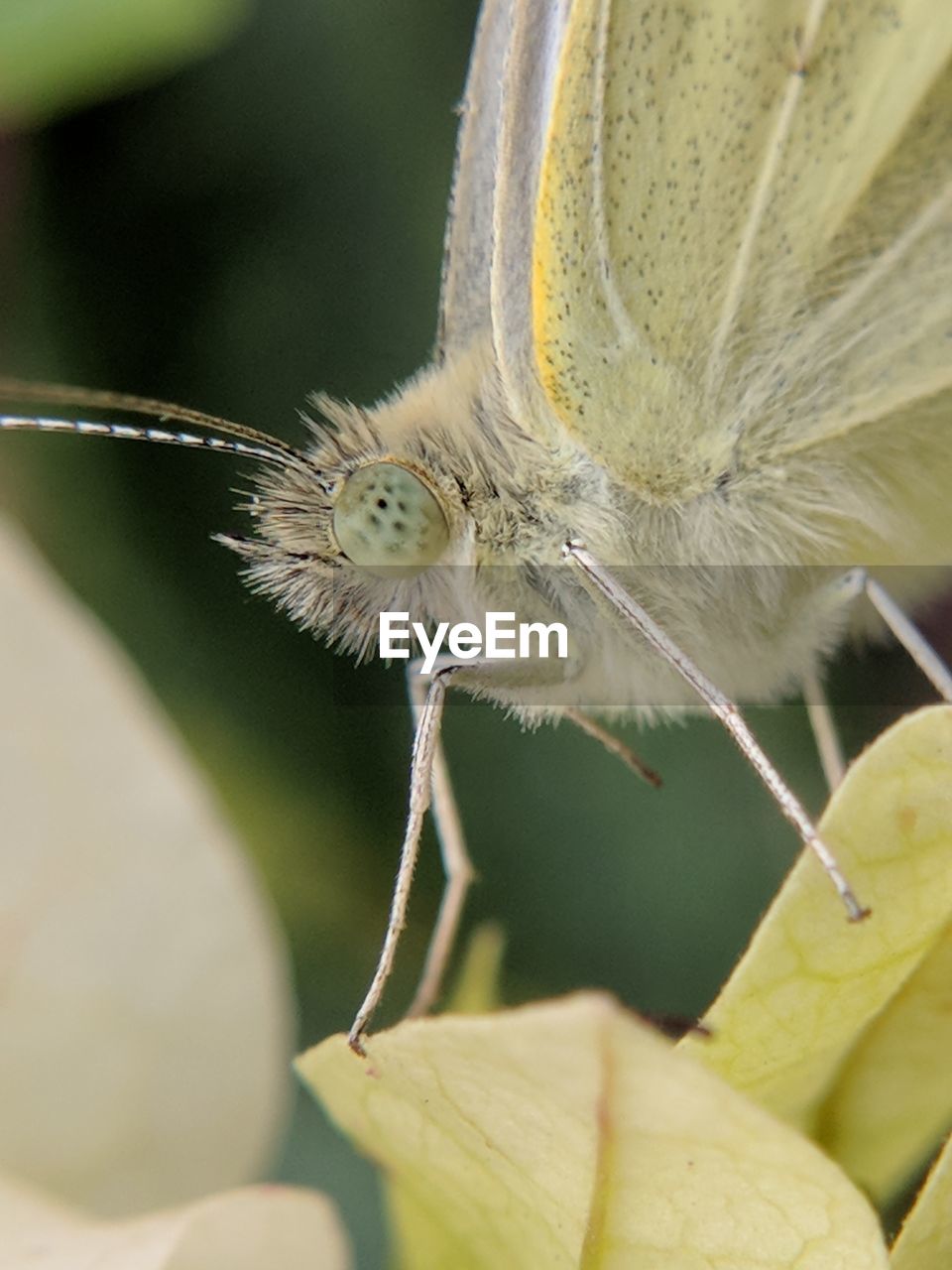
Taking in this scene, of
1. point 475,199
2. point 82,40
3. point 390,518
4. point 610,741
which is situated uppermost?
point 82,40

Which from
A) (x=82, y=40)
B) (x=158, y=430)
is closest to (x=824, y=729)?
(x=158, y=430)

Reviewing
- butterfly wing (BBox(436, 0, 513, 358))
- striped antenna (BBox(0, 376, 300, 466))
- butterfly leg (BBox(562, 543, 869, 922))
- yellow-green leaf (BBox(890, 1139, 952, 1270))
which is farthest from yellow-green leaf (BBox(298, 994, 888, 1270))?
butterfly wing (BBox(436, 0, 513, 358))

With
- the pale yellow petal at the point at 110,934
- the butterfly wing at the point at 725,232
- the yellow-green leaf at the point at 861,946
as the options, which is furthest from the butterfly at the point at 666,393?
the yellow-green leaf at the point at 861,946

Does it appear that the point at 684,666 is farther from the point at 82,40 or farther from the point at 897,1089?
the point at 82,40

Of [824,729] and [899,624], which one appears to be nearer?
[899,624]

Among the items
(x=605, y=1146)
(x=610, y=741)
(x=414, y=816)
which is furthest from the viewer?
(x=610, y=741)

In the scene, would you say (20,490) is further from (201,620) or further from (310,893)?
(310,893)

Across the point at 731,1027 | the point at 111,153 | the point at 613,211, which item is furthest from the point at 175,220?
the point at 731,1027

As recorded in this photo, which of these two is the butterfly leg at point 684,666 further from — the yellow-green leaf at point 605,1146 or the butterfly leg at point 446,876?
the yellow-green leaf at point 605,1146
